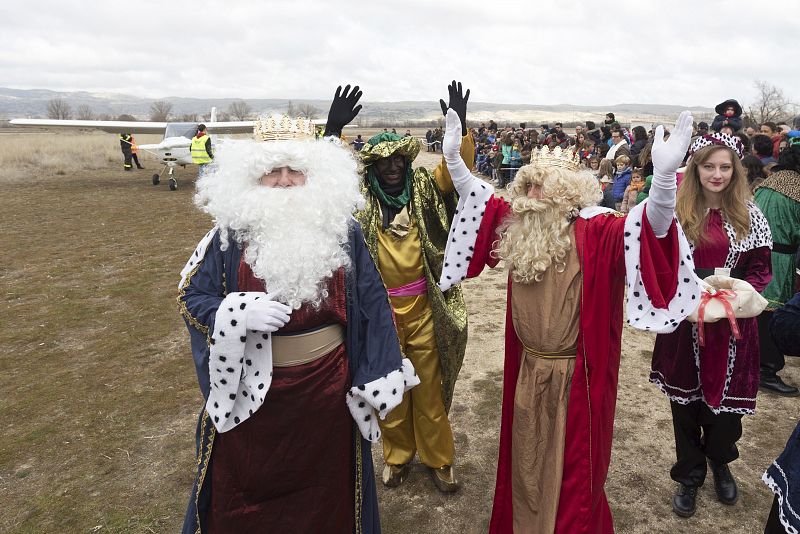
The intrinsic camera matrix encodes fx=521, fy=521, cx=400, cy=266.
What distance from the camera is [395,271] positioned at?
3.00m

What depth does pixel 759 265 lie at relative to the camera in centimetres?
290

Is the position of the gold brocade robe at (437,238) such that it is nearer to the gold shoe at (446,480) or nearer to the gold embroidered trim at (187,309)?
the gold shoe at (446,480)

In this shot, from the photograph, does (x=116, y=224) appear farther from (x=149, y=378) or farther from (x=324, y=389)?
(x=324, y=389)

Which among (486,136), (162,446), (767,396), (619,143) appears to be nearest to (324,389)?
(162,446)

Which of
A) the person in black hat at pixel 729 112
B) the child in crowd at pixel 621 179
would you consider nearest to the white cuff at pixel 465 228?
the child in crowd at pixel 621 179

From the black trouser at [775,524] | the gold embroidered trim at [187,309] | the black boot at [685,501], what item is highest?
the gold embroidered trim at [187,309]

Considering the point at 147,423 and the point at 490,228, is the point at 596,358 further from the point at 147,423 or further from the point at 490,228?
the point at 147,423

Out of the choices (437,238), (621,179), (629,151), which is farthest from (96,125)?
(437,238)

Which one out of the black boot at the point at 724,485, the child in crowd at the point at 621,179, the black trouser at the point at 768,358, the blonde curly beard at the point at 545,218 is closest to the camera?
the blonde curly beard at the point at 545,218

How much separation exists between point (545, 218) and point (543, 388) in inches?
29.9

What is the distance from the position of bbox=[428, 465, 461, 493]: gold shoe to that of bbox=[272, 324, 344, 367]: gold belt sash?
1.47 m

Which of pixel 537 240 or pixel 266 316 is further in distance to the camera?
pixel 537 240

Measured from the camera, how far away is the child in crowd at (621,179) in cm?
868

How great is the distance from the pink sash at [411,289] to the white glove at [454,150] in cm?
63
